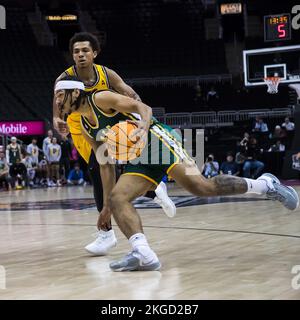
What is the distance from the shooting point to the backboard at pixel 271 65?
2041 centimetres

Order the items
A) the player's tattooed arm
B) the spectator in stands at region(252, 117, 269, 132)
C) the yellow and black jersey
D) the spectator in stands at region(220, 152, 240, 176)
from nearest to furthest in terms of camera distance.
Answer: the yellow and black jersey
the player's tattooed arm
the spectator in stands at region(220, 152, 240, 176)
the spectator in stands at region(252, 117, 269, 132)

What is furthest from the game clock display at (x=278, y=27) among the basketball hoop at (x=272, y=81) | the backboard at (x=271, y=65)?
the basketball hoop at (x=272, y=81)

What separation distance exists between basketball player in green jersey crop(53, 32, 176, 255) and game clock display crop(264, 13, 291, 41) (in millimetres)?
15755

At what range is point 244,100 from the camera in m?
25.6

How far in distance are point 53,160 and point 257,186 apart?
46.4ft

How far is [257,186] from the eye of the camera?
5.04m

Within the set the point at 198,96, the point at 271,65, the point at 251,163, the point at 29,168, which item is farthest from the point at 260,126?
the point at 29,168

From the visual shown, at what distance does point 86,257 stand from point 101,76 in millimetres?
1442

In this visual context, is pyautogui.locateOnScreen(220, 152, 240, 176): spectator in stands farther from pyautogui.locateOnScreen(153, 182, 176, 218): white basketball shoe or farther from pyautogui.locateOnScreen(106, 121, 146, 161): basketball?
pyautogui.locateOnScreen(106, 121, 146, 161): basketball

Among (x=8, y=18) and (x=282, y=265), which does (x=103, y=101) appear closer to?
(x=282, y=265)

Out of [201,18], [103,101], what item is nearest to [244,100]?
[201,18]

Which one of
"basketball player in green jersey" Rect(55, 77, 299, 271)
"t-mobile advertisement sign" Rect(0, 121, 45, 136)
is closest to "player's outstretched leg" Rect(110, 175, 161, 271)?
"basketball player in green jersey" Rect(55, 77, 299, 271)

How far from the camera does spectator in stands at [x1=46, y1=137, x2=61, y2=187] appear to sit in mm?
18641

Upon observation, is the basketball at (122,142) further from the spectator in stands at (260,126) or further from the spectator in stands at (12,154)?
the spectator in stands at (260,126)
